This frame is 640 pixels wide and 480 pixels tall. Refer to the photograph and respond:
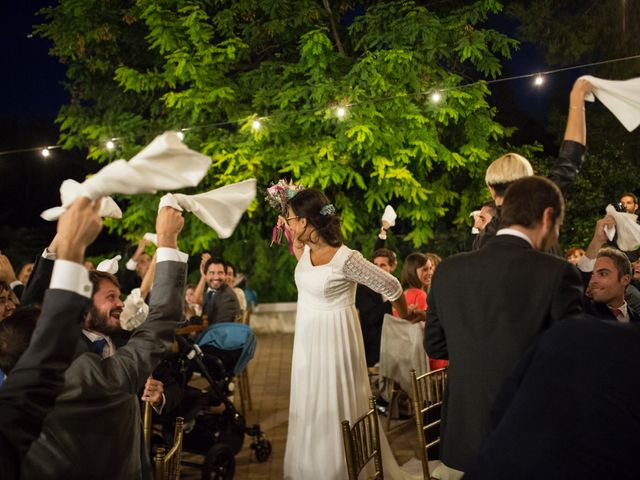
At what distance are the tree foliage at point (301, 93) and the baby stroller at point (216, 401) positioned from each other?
5702 millimetres

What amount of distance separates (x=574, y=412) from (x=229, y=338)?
454cm

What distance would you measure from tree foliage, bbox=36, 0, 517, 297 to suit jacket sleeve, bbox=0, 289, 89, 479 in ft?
29.2

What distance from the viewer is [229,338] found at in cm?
567

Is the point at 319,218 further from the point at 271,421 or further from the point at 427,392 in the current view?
the point at 271,421

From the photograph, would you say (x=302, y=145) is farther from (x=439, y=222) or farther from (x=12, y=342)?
(x=12, y=342)

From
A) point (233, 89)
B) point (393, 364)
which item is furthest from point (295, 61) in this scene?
point (393, 364)

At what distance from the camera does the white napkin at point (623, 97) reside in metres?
3.03

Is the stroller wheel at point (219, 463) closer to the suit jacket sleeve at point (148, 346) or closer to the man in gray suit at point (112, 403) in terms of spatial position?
the man in gray suit at point (112, 403)

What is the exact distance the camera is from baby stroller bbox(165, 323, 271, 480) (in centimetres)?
512

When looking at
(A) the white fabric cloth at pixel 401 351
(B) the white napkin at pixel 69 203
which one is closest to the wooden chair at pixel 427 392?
(B) the white napkin at pixel 69 203

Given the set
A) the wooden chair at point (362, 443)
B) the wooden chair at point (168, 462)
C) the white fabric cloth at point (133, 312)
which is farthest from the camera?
the white fabric cloth at point (133, 312)

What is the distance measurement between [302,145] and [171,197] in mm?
9497

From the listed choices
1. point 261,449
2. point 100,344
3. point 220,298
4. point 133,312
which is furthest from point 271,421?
point 100,344

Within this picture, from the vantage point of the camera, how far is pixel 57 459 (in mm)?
2148
